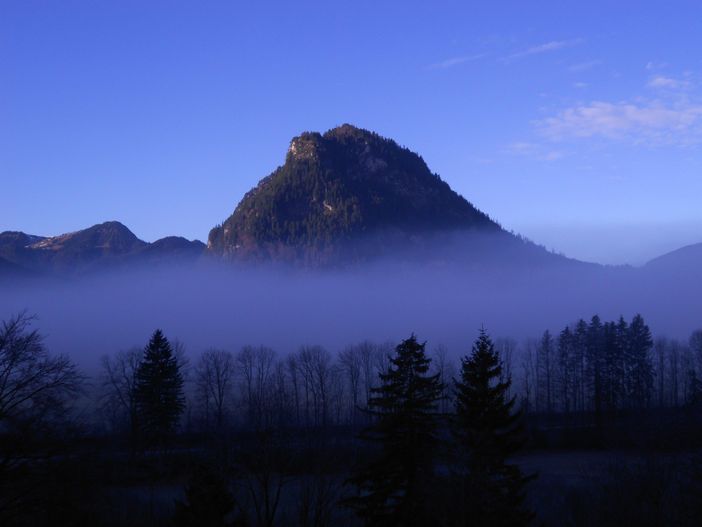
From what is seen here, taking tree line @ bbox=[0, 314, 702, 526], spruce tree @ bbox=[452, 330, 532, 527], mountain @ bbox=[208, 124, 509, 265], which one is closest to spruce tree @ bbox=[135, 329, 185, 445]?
tree line @ bbox=[0, 314, 702, 526]

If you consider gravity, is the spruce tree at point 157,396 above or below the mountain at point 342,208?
below

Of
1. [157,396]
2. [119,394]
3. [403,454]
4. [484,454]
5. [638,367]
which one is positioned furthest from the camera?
[638,367]

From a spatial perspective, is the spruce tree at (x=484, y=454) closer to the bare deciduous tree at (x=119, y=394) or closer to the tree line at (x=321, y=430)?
the tree line at (x=321, y=430)

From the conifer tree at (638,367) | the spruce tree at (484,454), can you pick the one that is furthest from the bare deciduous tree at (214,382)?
the spruce tree at (484,454)

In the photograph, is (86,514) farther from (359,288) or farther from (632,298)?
(632,298)

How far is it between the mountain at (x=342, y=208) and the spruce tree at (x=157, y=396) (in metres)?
91.9

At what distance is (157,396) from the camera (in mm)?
62812

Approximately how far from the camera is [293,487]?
4809cm

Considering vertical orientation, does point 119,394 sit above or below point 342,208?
below

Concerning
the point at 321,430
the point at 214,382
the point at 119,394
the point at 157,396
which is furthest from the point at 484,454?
the point at 214,382

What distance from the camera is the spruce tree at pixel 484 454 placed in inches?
1121

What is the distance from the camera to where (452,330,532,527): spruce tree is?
28484 mm

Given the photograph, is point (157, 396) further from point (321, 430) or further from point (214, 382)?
point (214, 382)

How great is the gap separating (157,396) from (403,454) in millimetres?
34895
